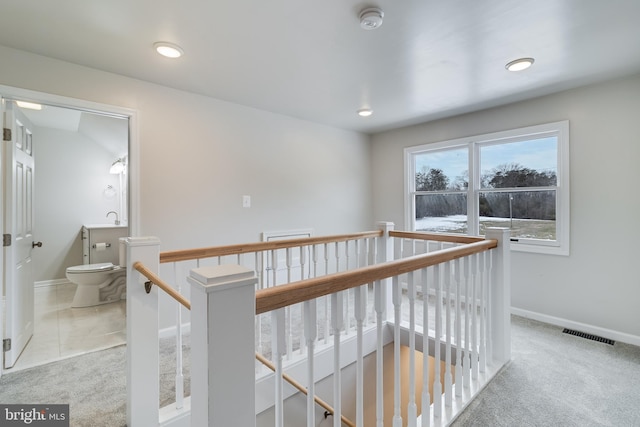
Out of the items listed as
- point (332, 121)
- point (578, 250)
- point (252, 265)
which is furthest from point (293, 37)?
point (578, 250)

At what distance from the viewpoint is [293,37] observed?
76.0 inches

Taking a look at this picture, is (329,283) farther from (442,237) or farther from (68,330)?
(68,330)

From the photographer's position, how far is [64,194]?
453 cm

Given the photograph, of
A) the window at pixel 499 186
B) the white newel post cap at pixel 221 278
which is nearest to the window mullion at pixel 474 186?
the window at pixel 499 186

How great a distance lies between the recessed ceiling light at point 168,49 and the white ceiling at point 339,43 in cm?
6

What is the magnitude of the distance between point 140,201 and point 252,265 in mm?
1265

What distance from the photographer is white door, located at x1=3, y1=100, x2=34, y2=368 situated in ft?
6.96

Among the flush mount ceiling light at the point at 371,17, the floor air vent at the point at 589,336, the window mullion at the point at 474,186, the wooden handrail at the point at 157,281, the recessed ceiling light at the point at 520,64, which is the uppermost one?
the recessed ceiling light at the point at 520,64

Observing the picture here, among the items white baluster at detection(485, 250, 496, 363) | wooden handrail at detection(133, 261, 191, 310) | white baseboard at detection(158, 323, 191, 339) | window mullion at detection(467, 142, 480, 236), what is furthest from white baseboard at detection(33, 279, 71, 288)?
window mullion at detection(467, 142, 480, 236)

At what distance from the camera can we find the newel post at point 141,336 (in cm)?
145

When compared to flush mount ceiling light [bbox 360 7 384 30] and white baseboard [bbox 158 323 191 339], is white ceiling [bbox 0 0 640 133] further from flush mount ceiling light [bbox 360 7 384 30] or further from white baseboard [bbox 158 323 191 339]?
white baseboard [bbox 158 323 191 339]

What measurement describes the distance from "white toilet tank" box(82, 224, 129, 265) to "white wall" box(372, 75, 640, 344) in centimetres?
530

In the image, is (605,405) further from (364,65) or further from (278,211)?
(278,211)

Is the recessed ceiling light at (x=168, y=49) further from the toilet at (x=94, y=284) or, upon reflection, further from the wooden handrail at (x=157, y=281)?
the toilet at (x=94, y=284)
